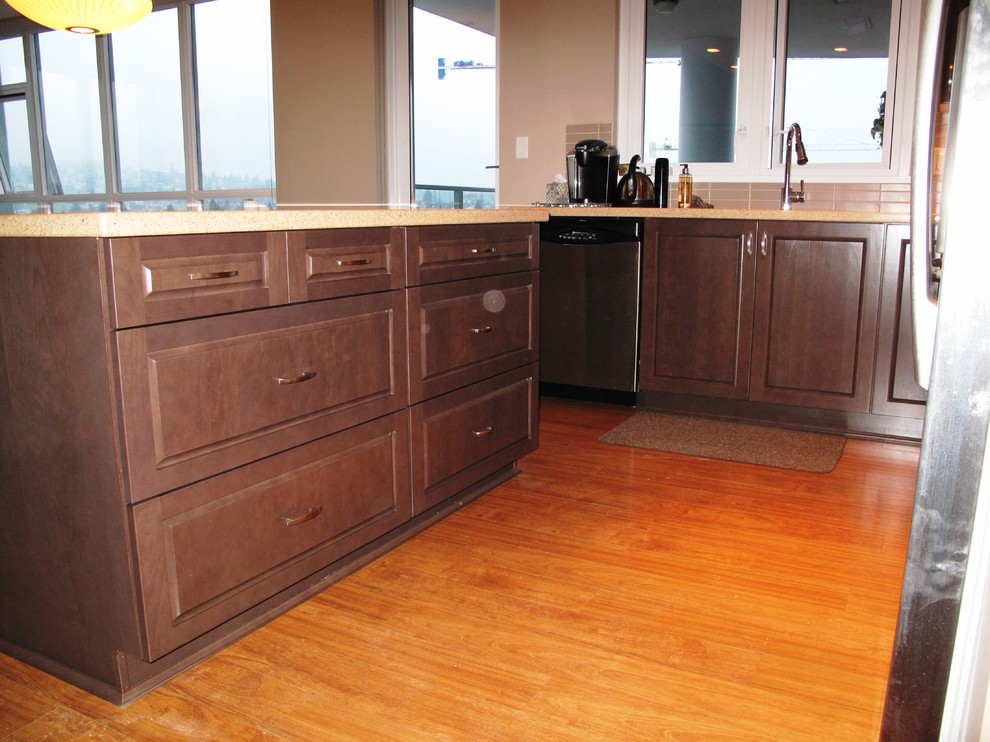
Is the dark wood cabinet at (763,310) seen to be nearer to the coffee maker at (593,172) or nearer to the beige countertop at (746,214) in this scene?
the beige countertop at (746,214)

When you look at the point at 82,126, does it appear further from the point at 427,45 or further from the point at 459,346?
the point at 459,346

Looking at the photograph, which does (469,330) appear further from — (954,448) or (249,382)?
(954,448)

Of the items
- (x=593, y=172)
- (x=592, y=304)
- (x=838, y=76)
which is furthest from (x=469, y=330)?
(x=838, y=76)

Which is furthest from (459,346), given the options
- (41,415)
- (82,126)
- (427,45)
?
(82,126)

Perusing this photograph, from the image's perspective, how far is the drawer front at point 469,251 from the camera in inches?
85.7

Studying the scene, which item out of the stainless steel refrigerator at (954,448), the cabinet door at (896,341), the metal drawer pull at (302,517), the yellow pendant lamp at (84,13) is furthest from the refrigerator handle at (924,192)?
the yellow pendant lamp at (84,13)

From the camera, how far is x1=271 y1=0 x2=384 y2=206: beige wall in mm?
5164

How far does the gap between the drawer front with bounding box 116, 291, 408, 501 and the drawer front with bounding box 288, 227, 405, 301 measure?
0.11ft

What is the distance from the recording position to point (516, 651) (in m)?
1.74

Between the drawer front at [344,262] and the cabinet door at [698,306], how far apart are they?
5.90 feet

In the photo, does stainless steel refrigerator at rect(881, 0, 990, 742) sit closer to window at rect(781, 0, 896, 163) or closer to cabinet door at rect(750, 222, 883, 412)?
cabinet door at rect(750, 222, 883, 412)

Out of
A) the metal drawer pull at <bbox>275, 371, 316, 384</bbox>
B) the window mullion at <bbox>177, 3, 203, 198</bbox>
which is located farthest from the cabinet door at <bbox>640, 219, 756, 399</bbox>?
the window mullion at <bbox>177, 3, 203, 198</bbox>

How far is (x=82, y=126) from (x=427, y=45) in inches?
132

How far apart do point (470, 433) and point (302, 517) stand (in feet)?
2.44
